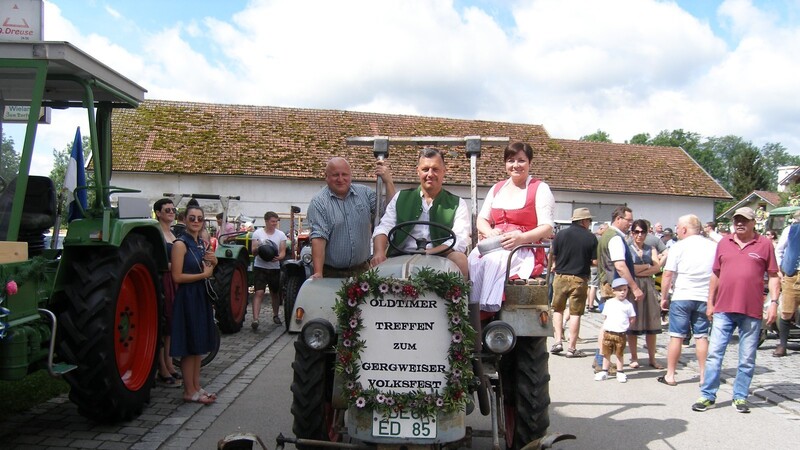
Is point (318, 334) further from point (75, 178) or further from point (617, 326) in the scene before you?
point (617, 326)

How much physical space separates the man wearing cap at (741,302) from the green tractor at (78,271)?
5.25 m

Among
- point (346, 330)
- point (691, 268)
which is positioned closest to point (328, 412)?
point (346, 330)

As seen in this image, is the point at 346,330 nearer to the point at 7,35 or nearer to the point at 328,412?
the point at 328,412

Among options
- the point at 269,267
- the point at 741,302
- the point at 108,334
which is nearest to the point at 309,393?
the point at 108,334

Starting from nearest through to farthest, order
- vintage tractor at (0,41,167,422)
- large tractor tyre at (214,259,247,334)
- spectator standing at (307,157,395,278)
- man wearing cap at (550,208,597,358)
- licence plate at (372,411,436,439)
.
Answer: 1. licence plate at (372,411,436,439)
2. vintage tractor at (0,41,167,422)
3. spectator standing at (307,157,395,278)
4. man wearing cap at (550,208,597,358)
5. large tractor tyre at (214,259,247,334)

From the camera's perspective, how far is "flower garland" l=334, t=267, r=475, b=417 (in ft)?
12.7

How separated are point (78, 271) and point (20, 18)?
1863 mm

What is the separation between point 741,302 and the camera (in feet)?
22.1

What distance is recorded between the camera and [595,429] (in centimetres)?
602

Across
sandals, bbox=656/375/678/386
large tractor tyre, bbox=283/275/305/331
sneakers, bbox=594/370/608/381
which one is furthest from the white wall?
sandals, bbox=656/375/678/386

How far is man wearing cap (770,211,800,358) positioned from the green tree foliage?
9556 mm

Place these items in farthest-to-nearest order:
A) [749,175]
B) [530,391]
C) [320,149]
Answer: [749,175] < [320,149] < [530,391]

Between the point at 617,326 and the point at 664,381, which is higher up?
the point at 617,326

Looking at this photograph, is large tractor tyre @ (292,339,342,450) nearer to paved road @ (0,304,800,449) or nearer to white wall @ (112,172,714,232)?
paved road @ (0,304,800,449)
